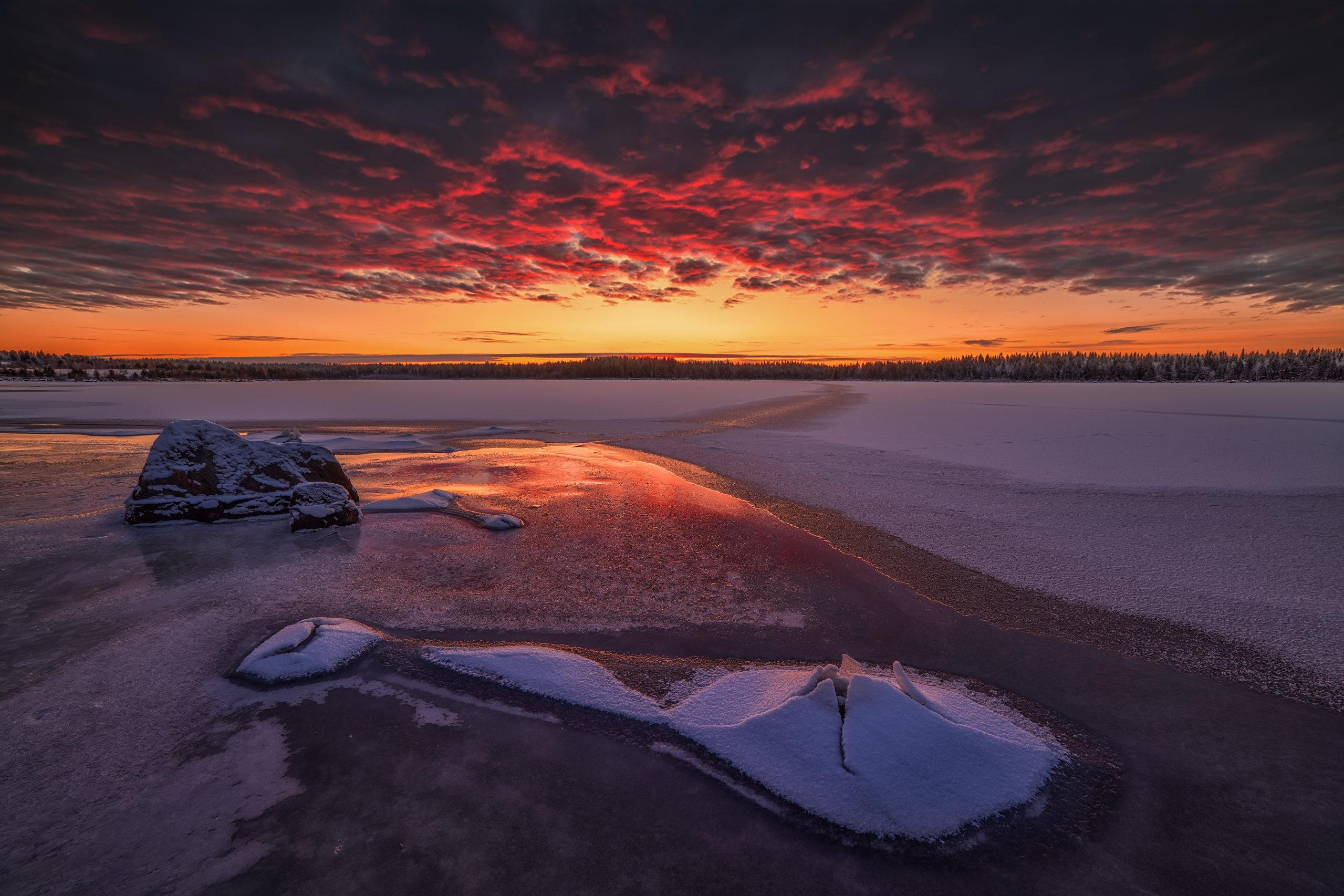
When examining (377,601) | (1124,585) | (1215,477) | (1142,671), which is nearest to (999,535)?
(1124,585)

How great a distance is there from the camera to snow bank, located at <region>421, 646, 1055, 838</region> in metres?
1.50

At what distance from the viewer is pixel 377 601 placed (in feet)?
9.18

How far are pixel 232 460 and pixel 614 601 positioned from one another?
13.5 ft

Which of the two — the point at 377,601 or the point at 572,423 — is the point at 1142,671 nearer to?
the point at 377,601

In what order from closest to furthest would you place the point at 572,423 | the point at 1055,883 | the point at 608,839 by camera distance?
the point at 1055,883 → the point at 608,839 → the point at 572,423

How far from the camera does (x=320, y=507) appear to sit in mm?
4066

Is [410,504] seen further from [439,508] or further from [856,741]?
[856,741]

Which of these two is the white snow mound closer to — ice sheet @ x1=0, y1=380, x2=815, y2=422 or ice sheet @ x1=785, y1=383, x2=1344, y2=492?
ice sheet @ x1=785, y1=383, x2=1344, y2=492

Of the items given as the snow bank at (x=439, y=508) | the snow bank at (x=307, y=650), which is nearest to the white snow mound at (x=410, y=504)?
the snow bank at (x=439, y=508)

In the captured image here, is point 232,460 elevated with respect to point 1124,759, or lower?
elevated

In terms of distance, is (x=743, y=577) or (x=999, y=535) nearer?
(x=743, y=577)

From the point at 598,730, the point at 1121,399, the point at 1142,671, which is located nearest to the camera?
the point at 598,730

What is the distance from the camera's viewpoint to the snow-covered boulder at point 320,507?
4.02 metres

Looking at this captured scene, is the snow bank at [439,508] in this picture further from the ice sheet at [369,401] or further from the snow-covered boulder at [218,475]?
the ice sheet at [369,401]
